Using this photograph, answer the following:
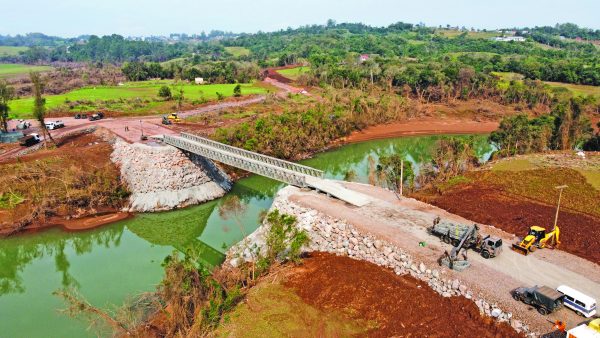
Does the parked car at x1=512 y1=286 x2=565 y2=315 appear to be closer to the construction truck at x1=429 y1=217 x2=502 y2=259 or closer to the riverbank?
the riverbank

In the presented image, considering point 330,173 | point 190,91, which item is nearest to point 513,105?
point 330,173

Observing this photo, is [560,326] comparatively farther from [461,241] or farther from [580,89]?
[580,89]

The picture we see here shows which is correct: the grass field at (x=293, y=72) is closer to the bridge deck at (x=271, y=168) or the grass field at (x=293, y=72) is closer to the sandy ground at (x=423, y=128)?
the sandy ground at (x=423, y=128)

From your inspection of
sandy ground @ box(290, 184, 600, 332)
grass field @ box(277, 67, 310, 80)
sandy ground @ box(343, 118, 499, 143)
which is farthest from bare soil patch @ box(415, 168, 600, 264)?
grass field @ box(277, 67, 310, 80)

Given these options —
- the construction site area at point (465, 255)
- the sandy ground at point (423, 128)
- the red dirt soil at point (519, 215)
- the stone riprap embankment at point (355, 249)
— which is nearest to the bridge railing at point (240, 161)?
the stone riprap embankment at point (355, 249)

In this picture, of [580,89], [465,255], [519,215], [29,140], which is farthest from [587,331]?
[580,89]

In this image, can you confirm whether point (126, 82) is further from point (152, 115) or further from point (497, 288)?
point (497, 288)
